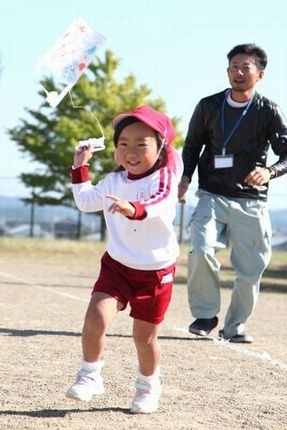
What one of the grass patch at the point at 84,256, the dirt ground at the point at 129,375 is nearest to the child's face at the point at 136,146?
the dirt ground at the point at 129,375

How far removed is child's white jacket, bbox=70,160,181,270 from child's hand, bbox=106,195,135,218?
23 centimetres

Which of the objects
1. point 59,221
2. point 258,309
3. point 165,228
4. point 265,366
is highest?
point 165,228

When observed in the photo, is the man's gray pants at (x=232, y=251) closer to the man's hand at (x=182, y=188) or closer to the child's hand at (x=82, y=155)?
the man's hand at (x=182, y=188)

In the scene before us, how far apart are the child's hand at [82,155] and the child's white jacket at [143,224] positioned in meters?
0.17

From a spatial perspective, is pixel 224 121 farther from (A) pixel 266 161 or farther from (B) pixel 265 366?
(B) pixel 265 366

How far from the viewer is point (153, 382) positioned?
14.6 feet

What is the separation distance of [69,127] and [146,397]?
30.6 meters

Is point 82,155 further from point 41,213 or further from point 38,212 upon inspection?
point 41,213

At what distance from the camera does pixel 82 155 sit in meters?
4.62

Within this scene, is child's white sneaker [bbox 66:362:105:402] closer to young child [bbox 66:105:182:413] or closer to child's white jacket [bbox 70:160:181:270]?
young child [bbox 66:105:182:413]

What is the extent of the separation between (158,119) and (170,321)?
14.0 ft

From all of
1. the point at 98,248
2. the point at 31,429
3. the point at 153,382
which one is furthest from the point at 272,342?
the point at 98,248

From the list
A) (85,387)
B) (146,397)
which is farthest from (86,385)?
(146,397)

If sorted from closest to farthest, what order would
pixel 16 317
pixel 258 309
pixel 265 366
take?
pixel 265 366, pixel 16 317, pixel 258 309
